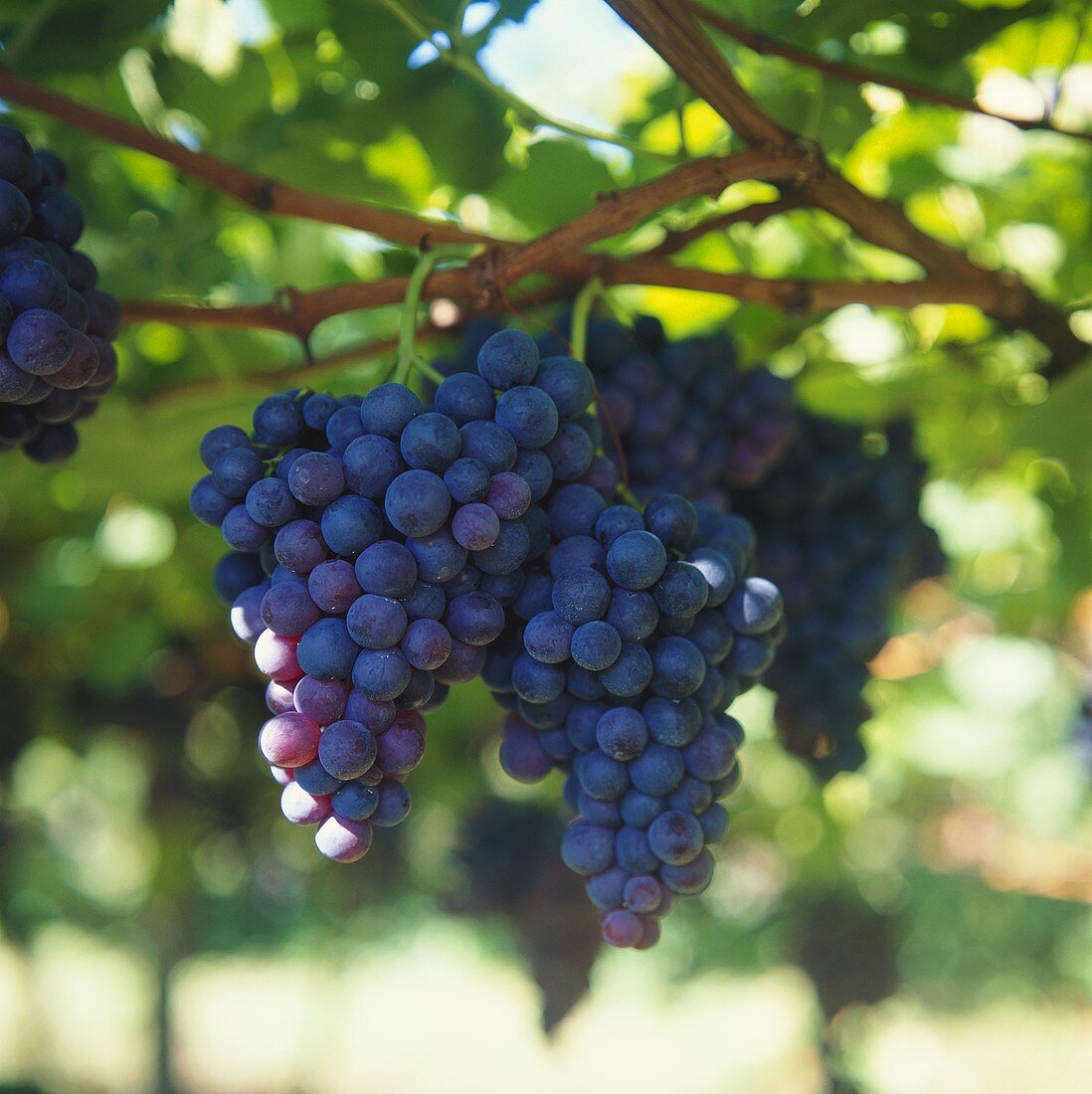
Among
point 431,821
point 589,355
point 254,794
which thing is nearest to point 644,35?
point 589,355

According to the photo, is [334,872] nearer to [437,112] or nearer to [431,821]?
[431,821]

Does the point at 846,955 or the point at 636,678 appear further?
the point at 846,955

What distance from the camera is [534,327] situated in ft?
2.78

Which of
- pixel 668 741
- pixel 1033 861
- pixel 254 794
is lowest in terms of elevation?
pixel 1033 861

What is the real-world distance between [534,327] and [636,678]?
371 mm

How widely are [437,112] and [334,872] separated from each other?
229cm

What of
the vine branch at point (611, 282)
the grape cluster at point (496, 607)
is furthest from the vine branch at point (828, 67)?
the grape cluster at point (496, 607)

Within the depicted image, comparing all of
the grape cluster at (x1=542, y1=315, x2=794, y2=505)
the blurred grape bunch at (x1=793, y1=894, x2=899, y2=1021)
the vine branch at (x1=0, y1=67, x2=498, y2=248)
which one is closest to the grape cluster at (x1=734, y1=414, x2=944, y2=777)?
the grape cluster at (x1=542, y1=315, x2=794, y2=505)

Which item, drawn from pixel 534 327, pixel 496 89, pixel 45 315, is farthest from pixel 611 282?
pixel 45 315

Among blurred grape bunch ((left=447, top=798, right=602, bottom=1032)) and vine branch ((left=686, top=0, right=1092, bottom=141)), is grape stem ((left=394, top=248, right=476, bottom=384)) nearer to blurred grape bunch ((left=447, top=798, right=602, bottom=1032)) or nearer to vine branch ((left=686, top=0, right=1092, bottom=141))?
vine branch ((left=686, top=0, right=1092, bottom=141))

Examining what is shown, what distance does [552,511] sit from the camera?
63cm

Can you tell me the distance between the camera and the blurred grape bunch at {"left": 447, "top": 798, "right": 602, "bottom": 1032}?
190cm

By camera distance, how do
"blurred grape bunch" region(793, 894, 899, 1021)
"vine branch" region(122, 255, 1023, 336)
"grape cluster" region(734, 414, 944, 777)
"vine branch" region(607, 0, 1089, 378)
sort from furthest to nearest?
"blurred grape bunch" region(793, 894, 899, 1021)
"grape cluster" region(734, 414, 944, 777)
"vine branch" region(122, 255, 1023, 336)
"vine branch" region(607, 0, 1089, 378)

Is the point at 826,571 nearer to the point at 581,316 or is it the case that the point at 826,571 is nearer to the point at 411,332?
the point at 581,316
